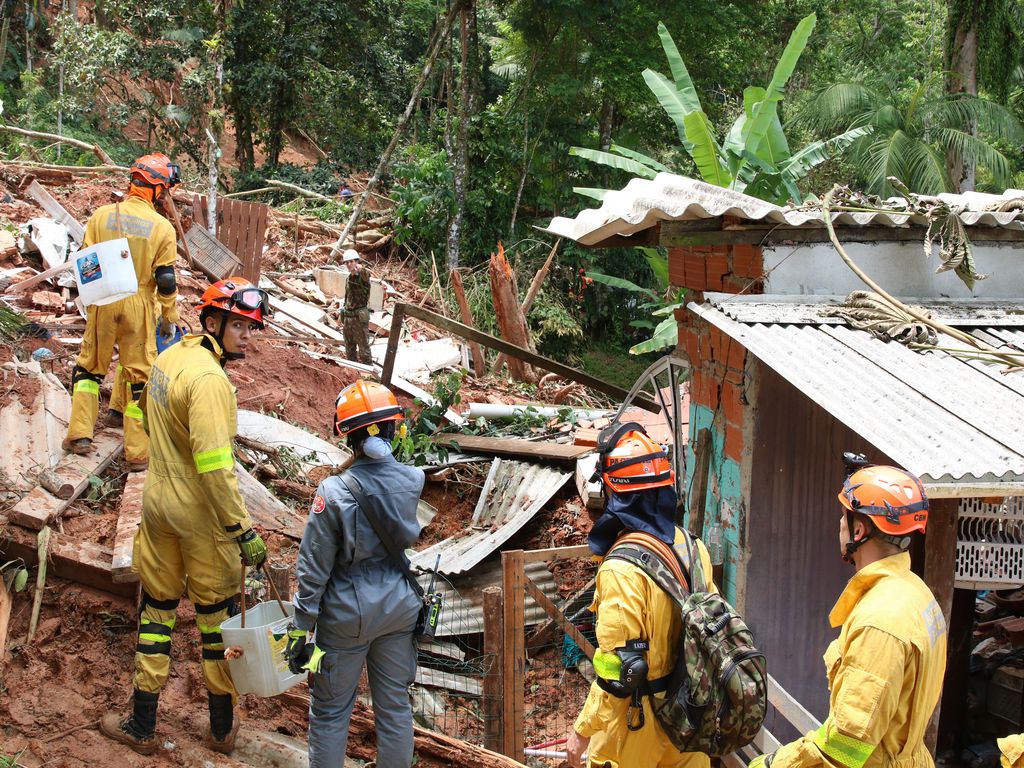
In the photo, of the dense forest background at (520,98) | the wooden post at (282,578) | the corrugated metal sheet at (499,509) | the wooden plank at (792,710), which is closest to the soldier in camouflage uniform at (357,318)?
the corrugated metal sheet at (499,509)

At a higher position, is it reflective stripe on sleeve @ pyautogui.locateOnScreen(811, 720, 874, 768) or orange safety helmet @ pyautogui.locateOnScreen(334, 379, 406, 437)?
orange safety helmet @ pyautogui.locateOnScreen(334, 379, 406, 437)

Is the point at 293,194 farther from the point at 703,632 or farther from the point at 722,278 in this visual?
the point at 703,632

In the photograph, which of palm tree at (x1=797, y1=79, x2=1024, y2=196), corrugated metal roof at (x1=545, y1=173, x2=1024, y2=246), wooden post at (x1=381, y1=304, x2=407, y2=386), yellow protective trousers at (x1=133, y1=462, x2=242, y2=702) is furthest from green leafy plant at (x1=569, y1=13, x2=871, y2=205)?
palm tree at (x1=797, y1=79, x2=1024, y2=196)

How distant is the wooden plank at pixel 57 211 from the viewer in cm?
1096

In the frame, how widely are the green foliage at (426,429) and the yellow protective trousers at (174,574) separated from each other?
3534 mm

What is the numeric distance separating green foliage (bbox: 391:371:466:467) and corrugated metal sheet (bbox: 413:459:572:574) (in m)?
0.71

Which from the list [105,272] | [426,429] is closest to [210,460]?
[105,272]

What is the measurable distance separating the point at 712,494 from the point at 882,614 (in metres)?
2.91

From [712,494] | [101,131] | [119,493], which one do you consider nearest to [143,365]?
[119,493]

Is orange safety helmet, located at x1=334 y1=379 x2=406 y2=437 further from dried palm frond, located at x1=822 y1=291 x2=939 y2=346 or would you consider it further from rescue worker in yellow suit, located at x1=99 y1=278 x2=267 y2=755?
dried palm frond, located at x1=822 y1=291 x2=939 y2=346

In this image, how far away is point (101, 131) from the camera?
19875mm

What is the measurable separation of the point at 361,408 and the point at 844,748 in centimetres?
234

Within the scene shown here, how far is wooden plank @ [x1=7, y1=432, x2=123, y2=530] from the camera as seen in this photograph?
5605mm

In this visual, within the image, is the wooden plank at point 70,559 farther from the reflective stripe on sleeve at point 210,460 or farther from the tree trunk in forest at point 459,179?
the tree trunk in forest at point 459,179
